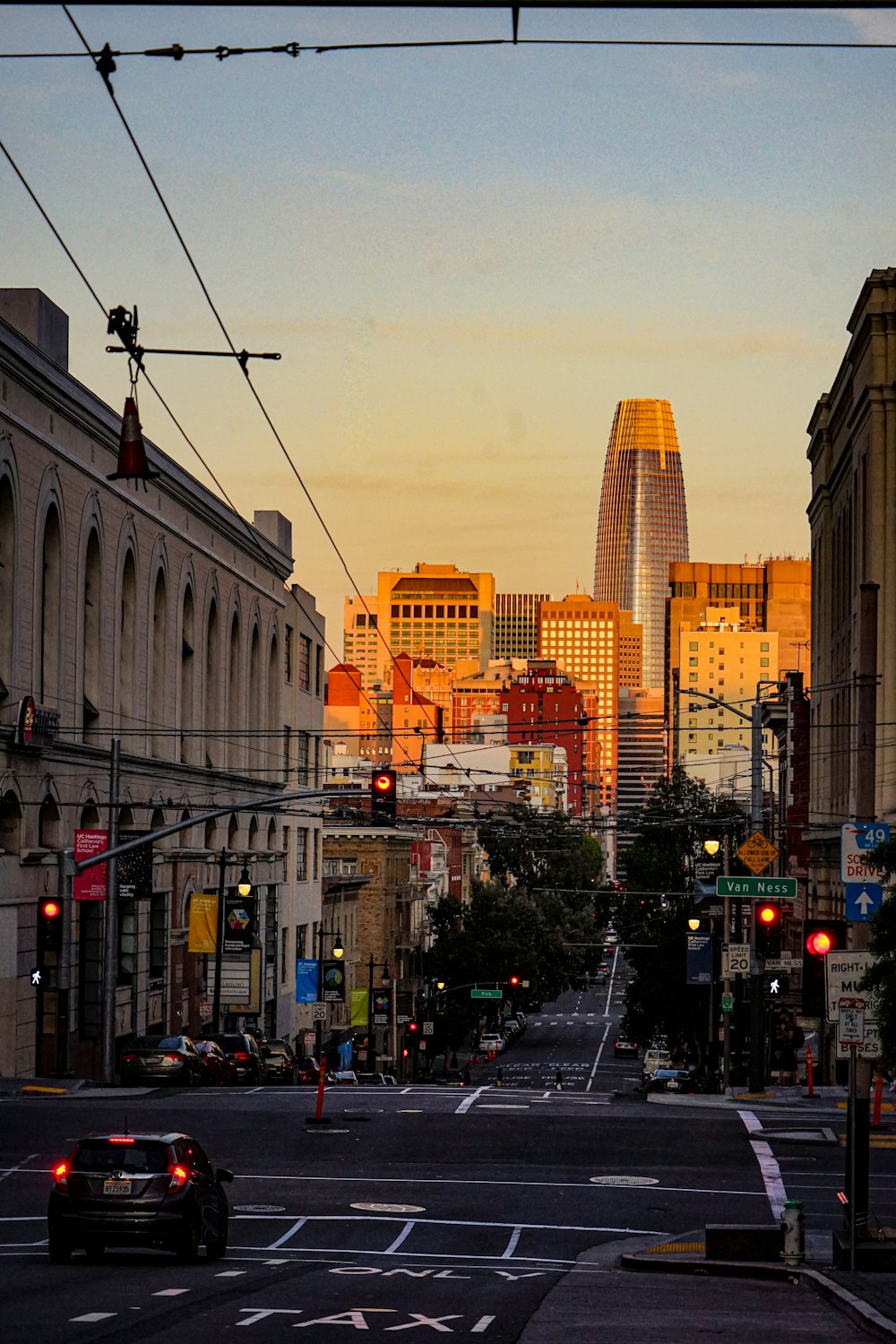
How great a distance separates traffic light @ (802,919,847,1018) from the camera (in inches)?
1249

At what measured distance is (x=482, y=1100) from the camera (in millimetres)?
44281

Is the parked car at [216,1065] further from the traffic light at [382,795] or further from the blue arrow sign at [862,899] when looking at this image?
the blue arrow sign at [862,899]

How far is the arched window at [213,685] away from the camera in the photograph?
72938mm

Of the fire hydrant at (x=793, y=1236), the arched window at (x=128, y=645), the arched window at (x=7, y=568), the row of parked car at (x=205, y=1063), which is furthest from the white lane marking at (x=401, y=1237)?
the arched window at (x=128, y=645)

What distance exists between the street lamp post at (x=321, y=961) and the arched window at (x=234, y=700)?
835cm

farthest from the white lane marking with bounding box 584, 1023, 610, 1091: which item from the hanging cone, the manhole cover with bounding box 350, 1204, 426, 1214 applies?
the hanging cone

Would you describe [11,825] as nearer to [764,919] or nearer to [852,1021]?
[764,919]

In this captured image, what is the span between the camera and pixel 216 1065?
50.8 meters

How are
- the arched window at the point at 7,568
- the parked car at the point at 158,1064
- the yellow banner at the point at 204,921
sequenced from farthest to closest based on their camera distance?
the yellow banner at the point at 204,921, the arched window at the point at 7,568, the parked car at the point at 158,1064

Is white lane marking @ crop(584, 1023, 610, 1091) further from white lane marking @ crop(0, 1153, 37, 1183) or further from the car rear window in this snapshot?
the car rear window

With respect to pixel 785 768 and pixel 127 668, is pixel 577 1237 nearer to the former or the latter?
pixel 127 668

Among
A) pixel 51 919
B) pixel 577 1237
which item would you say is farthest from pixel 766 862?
pixel 577 1237

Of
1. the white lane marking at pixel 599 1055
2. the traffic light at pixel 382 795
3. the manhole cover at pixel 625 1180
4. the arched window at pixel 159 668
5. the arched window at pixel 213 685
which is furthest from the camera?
the white lane marking at pixel 599 1055

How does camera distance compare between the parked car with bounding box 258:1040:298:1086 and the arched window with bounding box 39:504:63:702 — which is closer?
the arched window with bounding box 39:504:63:702
